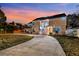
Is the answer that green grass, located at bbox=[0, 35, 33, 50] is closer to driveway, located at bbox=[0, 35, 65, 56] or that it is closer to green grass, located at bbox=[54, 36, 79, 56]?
driveway, located at bbox=[0, 35, 65, 56]

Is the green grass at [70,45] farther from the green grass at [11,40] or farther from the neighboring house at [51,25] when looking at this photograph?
the green grass at [11,40]

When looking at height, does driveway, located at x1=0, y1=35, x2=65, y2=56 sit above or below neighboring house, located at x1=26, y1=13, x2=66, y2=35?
below

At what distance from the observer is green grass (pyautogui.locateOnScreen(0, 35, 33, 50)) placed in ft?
6.50

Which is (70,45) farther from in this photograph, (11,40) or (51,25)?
(11,40)

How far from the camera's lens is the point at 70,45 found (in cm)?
197

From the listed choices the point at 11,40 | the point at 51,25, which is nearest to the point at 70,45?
the point at 51,25

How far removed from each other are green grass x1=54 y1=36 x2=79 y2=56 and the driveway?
49 millimetres

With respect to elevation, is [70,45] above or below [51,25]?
below

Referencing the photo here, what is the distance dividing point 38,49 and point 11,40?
1.11 ft

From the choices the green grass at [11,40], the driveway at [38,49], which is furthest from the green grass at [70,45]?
the green grass at [11,40]

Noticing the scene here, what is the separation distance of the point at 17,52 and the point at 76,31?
28.9 inches

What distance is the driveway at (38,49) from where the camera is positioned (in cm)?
195

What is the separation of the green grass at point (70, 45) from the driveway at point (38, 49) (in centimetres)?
5

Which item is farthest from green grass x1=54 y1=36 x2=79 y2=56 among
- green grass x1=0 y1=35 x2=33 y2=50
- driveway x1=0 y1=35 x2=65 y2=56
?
green grass x1=0 y1=35 x2=33 y2=50
